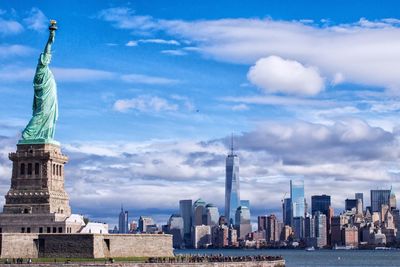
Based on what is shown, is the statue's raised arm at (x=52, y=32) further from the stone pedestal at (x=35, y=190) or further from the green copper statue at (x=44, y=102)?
the stone pedestal at (x=35, y=190)

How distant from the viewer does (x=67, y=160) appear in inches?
4592

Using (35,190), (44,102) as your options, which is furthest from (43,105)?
(35,190)

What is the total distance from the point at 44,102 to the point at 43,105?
401mm

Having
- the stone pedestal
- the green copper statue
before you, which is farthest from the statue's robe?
the stone pedestal

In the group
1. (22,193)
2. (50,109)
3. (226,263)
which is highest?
(50,109)

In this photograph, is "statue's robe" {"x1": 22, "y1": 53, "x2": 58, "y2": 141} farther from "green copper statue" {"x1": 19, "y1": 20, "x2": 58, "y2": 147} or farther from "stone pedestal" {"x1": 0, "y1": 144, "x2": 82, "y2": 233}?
"stone pedestal" {"x1": 0, "y1": 144, "x2": 82, "y2": 233}

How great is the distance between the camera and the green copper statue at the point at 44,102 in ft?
374

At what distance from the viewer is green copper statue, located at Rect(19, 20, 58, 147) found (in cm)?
11388

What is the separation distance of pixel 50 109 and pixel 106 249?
2272 cm

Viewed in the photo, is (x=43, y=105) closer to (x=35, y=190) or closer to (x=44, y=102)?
(x=44, y=102)

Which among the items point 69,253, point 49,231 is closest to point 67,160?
point 49,231

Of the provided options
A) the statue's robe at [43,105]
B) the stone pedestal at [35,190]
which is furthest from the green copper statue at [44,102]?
the stone pedestal at [35,190]

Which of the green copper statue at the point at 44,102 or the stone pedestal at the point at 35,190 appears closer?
the stone pedestal at the point at 35,190

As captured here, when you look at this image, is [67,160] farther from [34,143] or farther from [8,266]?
[8,266]
